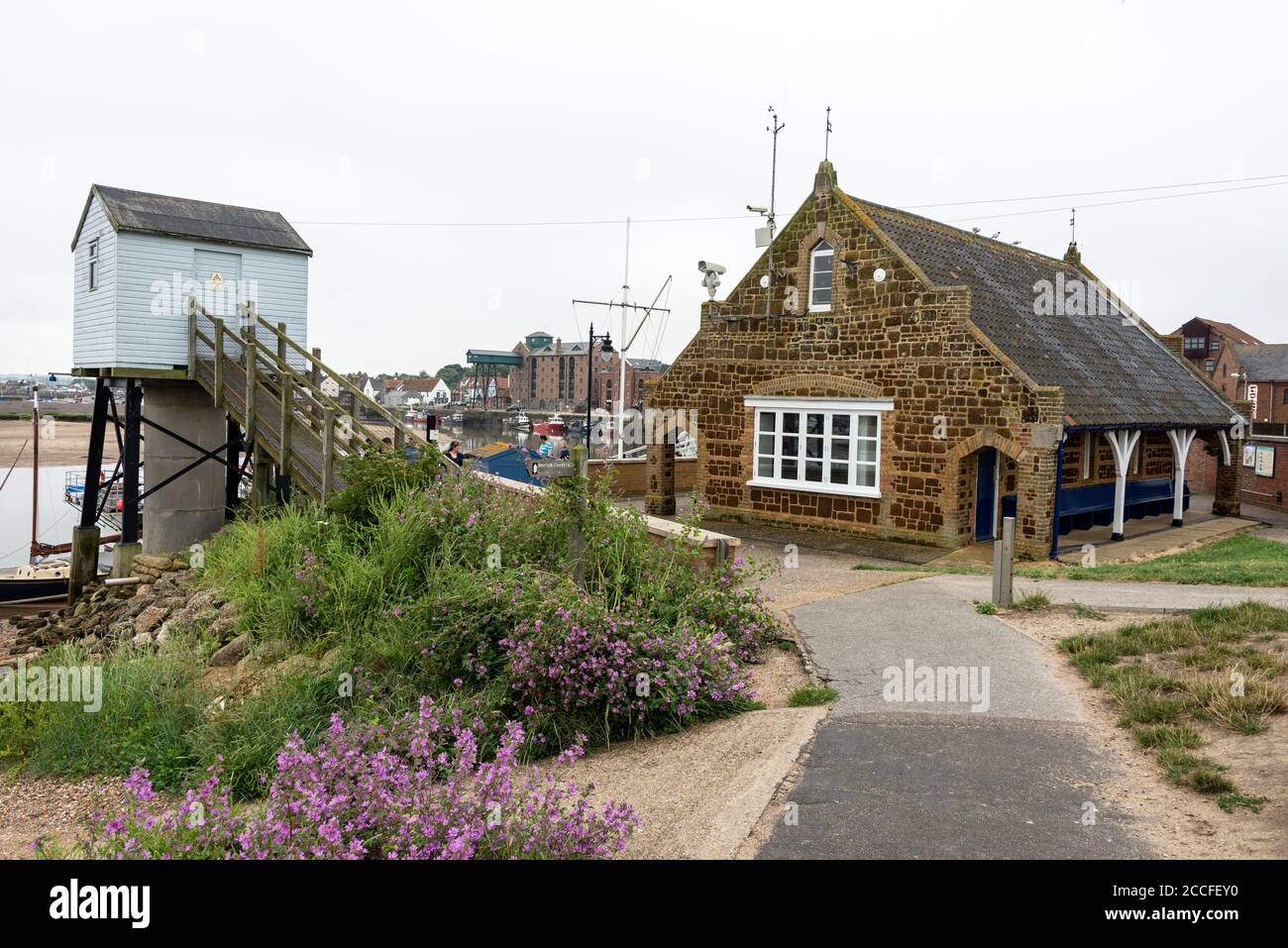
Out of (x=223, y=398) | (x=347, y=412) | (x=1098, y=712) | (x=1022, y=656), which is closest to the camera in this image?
(x=1098, y=712)

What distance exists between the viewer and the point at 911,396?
1819 centimetres

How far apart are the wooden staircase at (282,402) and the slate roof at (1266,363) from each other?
59.3m

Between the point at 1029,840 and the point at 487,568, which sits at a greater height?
the point at 487,568

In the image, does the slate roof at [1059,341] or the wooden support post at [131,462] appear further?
the wooden support post at [131,462]

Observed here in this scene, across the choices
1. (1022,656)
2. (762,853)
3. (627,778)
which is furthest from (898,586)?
(762,853)

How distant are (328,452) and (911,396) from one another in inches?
406

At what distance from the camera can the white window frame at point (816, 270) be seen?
1945 cm

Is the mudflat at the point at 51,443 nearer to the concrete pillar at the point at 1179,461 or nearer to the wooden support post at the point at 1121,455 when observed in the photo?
the concrete pillar at the point at 1179,461

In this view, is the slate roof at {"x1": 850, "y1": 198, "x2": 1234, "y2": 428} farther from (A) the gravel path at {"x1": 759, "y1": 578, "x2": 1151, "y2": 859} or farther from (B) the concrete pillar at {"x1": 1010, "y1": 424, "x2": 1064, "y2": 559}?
(A) the gravel path at {"x1": 759, "y1": 578, "x2": 1151, "y2": 859}

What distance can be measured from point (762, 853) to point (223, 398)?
15.4m

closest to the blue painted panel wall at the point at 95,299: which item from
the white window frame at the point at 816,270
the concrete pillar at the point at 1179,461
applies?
the white window frame at the point at 816,270

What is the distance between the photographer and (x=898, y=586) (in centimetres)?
1295
